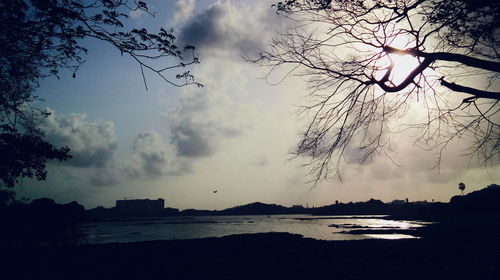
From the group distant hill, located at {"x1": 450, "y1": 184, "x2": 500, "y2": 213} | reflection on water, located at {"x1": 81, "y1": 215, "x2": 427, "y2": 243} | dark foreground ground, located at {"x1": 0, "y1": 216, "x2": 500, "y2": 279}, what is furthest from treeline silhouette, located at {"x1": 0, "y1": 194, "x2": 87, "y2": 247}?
distant hill, located at {"x1": 450, "y1": 184, "x2": 500, "y2": 213}

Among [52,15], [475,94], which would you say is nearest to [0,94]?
[52,15]

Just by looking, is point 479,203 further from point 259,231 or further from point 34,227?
point 34,227

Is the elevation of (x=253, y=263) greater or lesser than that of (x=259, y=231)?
greater

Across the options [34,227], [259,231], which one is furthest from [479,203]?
[34,227]

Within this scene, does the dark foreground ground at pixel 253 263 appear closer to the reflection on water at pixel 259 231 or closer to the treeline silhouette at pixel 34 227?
the treeline silhouette at pixel 34 227

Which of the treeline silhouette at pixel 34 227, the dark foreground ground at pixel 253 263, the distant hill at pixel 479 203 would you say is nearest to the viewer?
the dark foreground ground at pixel 253 263

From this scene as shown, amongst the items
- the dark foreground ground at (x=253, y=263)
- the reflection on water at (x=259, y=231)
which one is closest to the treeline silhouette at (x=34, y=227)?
the dark foreground ground at (x=253, y=263)

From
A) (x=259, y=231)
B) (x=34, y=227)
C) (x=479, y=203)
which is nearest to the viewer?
(x=34, y=227)

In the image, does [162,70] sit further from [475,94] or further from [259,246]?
[259,246]

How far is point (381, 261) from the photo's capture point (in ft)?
37.2

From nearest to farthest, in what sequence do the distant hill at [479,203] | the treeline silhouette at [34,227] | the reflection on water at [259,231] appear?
the treeline silhouette at [34,227], the reflection on water at [259,231], the distant hill at [479,203]

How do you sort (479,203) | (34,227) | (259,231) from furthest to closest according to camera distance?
1. (479,203)
2. (259,231)
3. (34,227)

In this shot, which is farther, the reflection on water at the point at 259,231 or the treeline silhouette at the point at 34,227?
the reflection on water at the point at 259,231

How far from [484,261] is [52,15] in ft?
50.0
